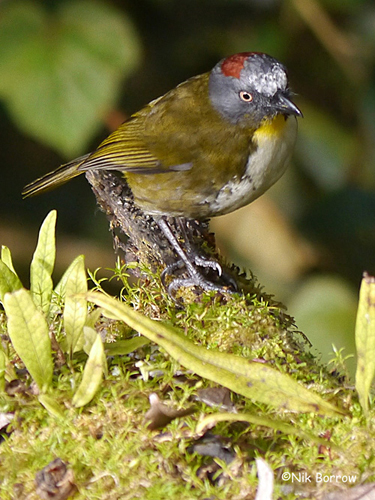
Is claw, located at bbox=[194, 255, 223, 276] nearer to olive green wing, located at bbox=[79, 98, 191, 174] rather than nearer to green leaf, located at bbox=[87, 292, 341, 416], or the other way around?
olive green wing, located at bbox=[79, 98, 191, 174]

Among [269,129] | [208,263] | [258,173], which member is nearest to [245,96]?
[269,129]

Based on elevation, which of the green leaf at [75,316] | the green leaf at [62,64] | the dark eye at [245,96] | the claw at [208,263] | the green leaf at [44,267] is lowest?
the claw at [208,263]

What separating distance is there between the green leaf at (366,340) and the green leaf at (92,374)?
1.49ft

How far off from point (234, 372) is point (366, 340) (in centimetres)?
24

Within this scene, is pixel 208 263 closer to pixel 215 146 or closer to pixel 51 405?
pixel 215 146

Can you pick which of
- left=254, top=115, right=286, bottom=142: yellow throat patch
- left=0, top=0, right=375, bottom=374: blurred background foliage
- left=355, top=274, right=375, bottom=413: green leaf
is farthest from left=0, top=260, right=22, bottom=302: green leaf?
left=0, top=0, right=375, bottom=374: blurred background foliage

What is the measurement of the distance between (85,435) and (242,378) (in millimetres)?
287

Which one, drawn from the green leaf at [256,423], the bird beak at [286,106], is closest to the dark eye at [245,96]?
the bird beak at [286,106]

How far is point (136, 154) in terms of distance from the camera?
2326mm

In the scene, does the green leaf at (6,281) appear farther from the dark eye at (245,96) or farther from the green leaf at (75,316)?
the dark eye at (245,96)

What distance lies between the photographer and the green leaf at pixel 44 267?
1501 mm

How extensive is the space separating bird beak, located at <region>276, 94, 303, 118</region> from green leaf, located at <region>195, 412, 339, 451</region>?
45.3 inches

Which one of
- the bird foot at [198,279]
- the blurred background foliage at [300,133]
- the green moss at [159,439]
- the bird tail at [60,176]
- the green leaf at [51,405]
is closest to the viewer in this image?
the green moss at [159,439]

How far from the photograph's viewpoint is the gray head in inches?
82.7
